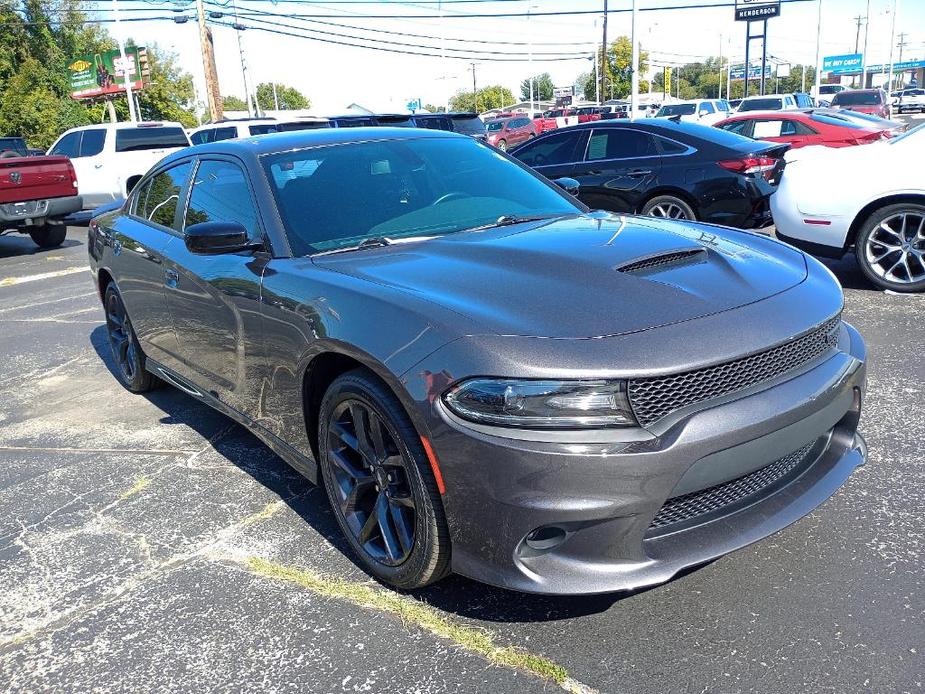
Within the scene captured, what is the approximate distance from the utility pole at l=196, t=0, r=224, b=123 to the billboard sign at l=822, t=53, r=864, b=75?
84.8 m

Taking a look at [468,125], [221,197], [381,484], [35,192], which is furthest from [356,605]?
[468,125]

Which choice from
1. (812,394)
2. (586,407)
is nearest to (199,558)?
(586,407)

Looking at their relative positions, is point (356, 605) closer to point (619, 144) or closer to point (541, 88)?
point (619, 144)

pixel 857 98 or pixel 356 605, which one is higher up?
pixel 857 98

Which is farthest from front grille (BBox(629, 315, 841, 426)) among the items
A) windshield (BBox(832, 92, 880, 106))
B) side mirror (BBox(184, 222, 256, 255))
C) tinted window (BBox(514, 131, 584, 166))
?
windshield (BBox(832, 92, 880, 106))

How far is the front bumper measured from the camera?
222cm

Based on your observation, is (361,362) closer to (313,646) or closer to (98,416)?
(313,646)

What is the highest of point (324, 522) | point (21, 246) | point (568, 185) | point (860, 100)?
point (568, 185)

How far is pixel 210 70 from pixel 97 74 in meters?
21.3

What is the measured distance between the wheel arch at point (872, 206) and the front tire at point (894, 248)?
1.2 inches

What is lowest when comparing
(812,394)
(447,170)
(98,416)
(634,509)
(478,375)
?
(98,416)

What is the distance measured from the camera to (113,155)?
1602 centimetres

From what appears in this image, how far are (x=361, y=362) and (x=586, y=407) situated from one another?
0.79 meters

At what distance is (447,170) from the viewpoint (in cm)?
391
